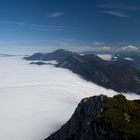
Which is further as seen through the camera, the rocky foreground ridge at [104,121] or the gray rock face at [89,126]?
the gray rock face at [89,126]

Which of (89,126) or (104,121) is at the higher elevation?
(104,121)

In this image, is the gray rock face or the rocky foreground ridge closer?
the rocky foreground ridge

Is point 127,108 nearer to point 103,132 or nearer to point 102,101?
point 102,101

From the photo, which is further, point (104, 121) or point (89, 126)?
point (89, 126)

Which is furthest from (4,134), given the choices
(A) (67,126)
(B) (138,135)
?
(B) (138,135)
